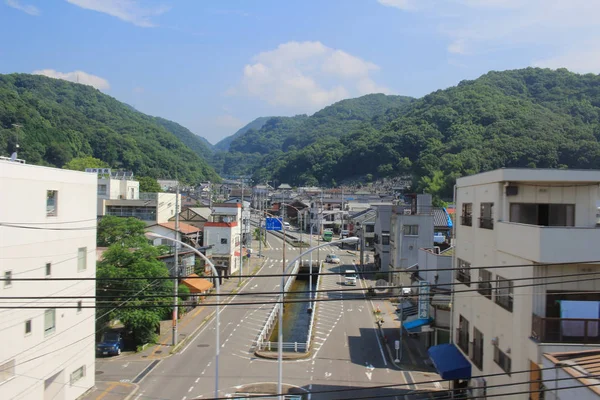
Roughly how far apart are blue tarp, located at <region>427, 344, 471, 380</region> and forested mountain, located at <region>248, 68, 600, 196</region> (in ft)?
169

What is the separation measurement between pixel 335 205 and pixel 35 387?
5621 centimetres

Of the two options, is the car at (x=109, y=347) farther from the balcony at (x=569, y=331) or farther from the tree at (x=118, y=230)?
the balcony at (x=569, y=331)

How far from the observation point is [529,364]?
30.9 feet

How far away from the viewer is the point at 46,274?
1156 cm

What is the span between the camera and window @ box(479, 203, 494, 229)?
1200 cm

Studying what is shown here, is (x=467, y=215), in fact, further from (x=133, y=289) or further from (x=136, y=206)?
(x=136, y=206)

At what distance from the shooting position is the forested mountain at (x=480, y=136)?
64875 mm

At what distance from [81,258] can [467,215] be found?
10876 millimetres

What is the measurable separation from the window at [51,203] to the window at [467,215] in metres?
11.0

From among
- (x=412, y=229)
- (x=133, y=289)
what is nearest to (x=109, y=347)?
(x=133, y=289)

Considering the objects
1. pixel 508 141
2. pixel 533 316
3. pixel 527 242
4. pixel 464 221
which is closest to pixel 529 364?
pixel 533 316

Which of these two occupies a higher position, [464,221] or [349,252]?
[464,221]

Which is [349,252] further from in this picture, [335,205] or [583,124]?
[583,124]

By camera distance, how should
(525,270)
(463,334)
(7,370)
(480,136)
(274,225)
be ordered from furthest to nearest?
1. (480,136)
2. (274,225)
3. (463,334)
4. (7,370)
5. (525,270)
